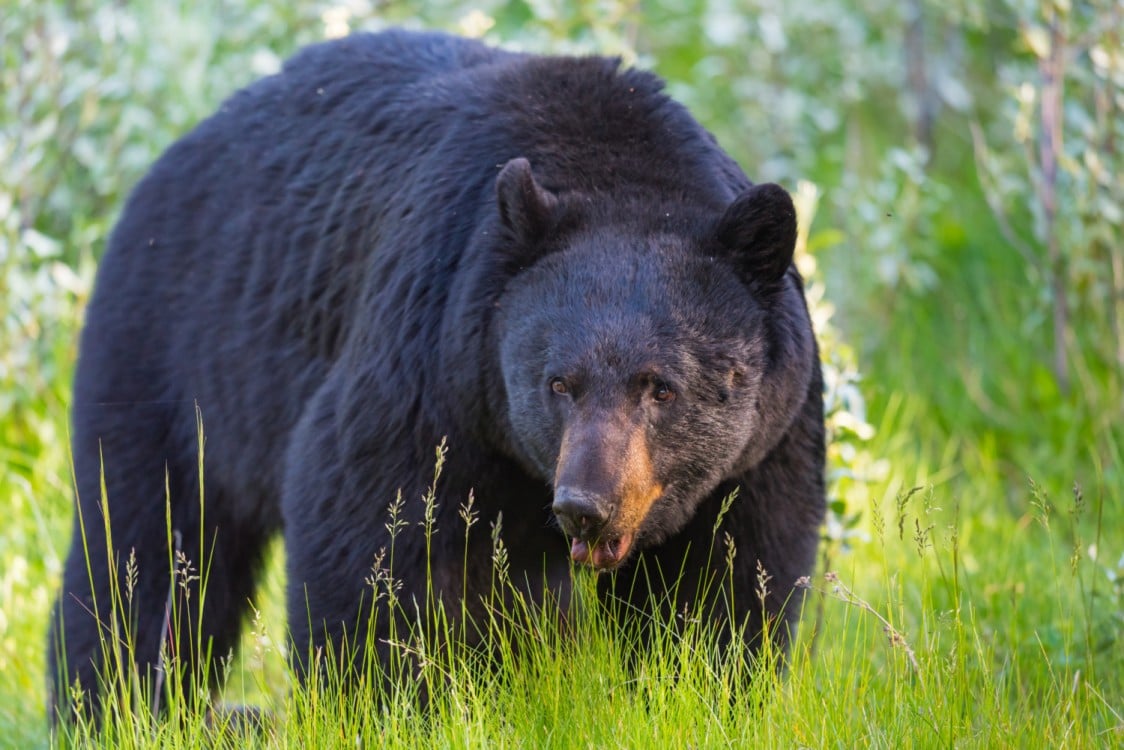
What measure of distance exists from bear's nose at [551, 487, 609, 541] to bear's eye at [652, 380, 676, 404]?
385 millimetres

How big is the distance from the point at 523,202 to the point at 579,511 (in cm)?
83

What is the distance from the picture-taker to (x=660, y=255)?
3.70 metres

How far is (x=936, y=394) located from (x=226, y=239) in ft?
13.8

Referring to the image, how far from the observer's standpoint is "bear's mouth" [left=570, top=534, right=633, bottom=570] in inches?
134

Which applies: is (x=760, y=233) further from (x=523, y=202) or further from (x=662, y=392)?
(x=523, y=202)

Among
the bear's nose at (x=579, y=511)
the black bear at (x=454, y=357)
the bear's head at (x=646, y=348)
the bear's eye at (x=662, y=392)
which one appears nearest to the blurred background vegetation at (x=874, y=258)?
the black bear at (x=454, y=357)

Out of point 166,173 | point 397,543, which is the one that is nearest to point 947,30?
point 166,173

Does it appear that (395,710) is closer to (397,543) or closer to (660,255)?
(397,543)

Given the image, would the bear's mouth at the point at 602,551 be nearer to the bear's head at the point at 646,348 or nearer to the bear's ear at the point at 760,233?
the bear's head at the point at 646,348

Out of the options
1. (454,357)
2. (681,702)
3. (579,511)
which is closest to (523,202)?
(454,357)

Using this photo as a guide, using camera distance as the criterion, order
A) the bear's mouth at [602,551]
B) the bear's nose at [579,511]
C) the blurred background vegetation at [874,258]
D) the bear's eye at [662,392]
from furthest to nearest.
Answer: the blurred background vegetation at [874,258], the bear's eye at [662,392], the bear's mouth at [602,551], the bear's nose at [579,511]

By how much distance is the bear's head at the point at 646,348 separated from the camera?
3.49m

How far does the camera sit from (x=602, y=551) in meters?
3.43

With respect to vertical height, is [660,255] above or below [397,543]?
above
